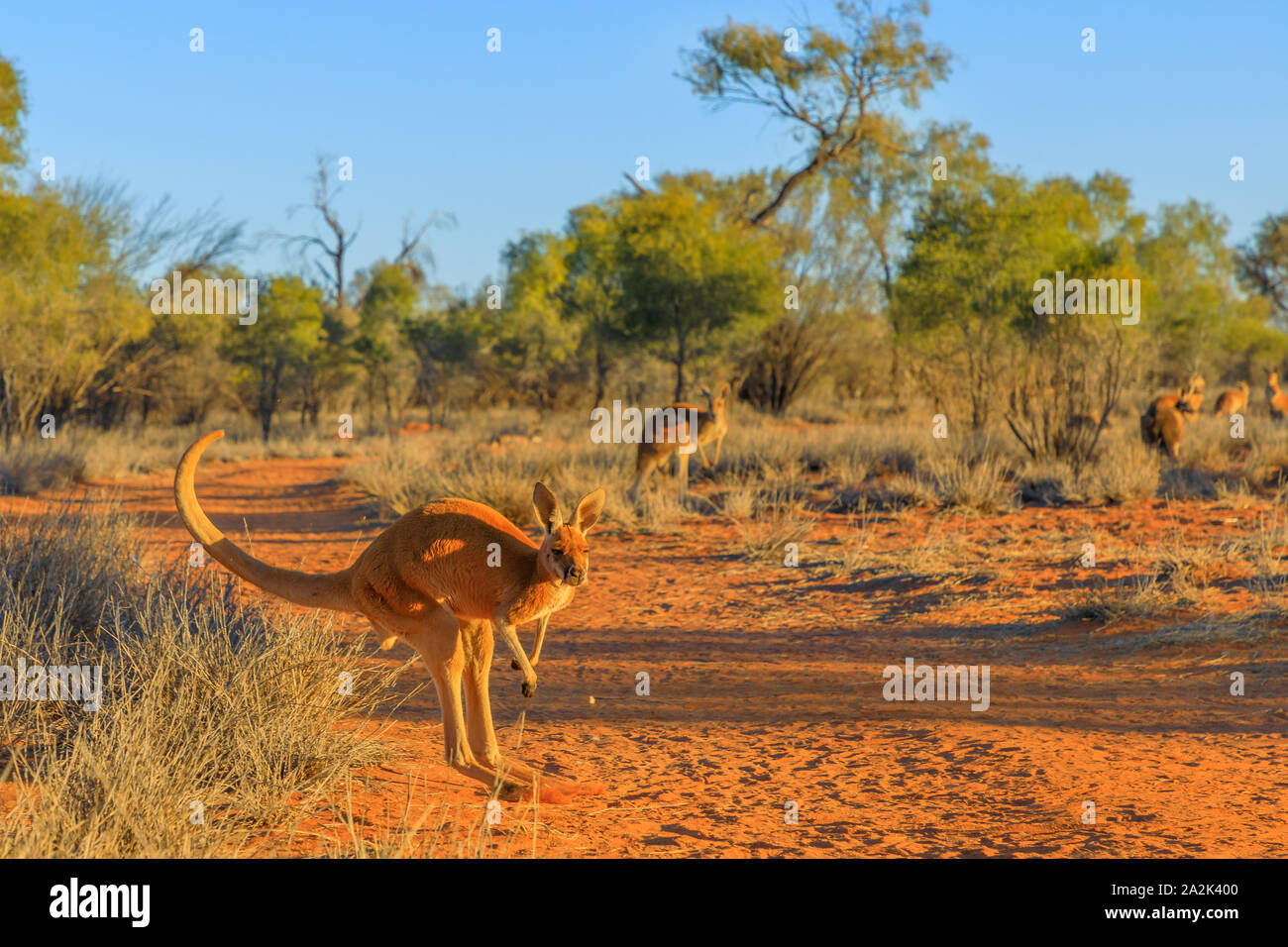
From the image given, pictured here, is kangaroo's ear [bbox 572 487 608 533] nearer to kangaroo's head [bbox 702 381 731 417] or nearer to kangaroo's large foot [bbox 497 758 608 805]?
kangaroo's large foot [bbox 497 758 608 805]

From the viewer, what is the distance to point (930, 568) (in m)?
9.55

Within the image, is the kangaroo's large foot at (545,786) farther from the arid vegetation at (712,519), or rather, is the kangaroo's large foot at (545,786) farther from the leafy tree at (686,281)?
the leafy tree at (686,281)

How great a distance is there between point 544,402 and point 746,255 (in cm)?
1249

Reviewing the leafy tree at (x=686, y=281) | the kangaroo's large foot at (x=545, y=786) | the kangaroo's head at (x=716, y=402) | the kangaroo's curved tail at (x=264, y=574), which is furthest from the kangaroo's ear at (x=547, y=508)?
the leafy tree at (x=686, y=281)

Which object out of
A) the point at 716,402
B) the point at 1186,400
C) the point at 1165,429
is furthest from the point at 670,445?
the point at 1186,400

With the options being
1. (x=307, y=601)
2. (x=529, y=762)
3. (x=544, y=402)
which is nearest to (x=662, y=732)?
(x=529, y=762)

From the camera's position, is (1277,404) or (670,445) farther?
(1277,404)

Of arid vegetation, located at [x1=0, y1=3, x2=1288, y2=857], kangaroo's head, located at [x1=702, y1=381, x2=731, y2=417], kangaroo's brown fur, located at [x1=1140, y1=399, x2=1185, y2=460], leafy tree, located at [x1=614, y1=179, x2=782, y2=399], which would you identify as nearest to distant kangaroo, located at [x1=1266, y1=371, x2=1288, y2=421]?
arid vegetation, located at [x1=0, y1=3, x2=1288, y2=857]

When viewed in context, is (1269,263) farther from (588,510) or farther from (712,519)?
(588,510)

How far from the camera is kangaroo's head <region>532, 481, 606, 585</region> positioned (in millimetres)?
3535

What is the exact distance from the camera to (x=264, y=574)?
13.5ft

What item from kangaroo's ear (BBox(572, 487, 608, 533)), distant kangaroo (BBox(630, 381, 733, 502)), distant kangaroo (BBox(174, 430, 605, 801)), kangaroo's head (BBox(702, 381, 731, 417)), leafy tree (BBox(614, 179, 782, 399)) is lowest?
distant kangaroo (BBox(174, 430, 605, 801))

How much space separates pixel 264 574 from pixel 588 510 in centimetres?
132
